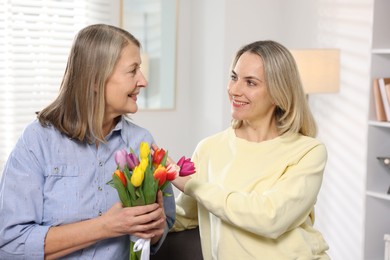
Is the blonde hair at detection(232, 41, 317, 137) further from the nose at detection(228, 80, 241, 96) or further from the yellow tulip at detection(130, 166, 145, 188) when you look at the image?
the yellow tulip at detection(130, 166, 145, 188)

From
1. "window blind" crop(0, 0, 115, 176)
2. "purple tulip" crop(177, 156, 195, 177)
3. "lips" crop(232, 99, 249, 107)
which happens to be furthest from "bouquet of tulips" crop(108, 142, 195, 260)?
"window blind" crop(0, 0, 115, 176)

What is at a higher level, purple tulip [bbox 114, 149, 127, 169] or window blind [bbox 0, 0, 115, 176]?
window blind [bbox 0, 0, 115, 176]

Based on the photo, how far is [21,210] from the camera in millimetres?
1950

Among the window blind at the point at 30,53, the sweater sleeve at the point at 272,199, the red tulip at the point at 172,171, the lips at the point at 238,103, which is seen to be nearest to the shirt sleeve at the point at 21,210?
the red tulip at the point at 172,171

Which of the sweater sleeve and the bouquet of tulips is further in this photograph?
the sweater sleeve

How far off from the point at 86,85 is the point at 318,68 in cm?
216

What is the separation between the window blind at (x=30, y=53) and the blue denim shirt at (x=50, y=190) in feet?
8.24

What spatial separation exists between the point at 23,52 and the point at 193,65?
1.39m

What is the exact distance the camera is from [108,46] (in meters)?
2.02

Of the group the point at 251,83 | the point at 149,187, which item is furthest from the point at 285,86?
the point at 149,187

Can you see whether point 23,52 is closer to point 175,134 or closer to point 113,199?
point 175,134

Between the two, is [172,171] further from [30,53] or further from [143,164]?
[30,53]

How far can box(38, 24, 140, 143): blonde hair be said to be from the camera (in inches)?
79.5

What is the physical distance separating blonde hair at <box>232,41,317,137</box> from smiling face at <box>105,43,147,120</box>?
0.43 m
